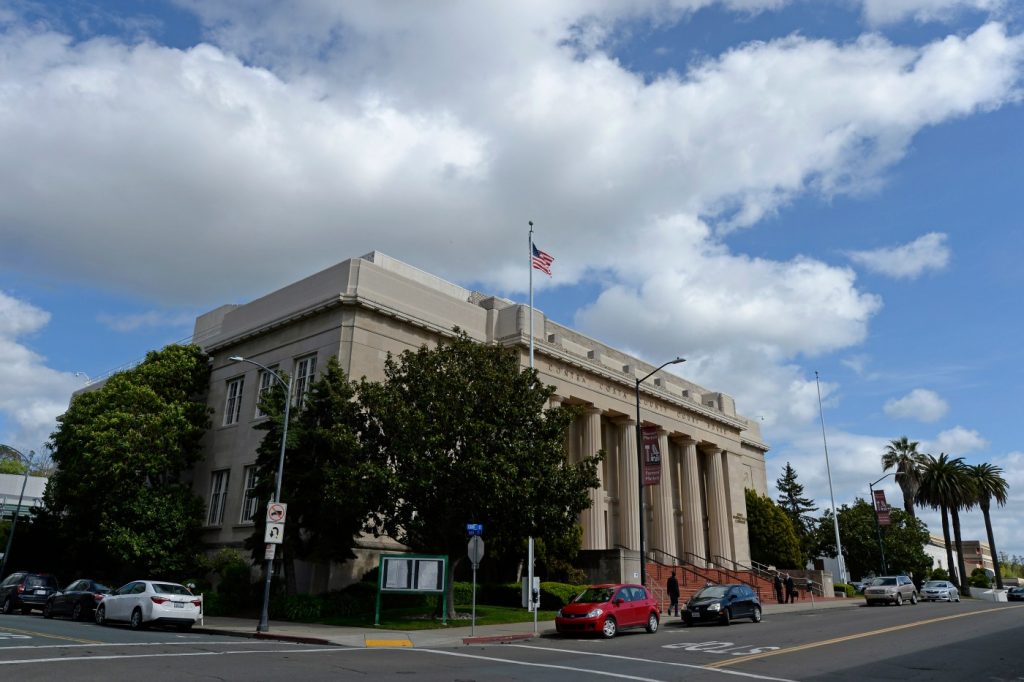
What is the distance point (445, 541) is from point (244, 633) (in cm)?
766

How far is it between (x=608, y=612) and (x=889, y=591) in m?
25.3

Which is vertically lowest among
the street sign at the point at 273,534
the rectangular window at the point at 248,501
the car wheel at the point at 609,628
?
the car wheel at the point at 609,628

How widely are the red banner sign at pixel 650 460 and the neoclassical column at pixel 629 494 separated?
12637mm

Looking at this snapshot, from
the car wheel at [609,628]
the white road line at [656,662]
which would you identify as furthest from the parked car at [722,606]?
the white road line at [656,662]

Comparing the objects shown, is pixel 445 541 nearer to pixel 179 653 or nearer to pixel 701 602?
pixel 701 602

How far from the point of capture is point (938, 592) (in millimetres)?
46188

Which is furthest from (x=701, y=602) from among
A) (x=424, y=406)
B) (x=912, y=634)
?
(x=424, y=406)

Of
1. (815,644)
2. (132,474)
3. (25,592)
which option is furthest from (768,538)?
(25,592)

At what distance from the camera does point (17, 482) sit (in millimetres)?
93062

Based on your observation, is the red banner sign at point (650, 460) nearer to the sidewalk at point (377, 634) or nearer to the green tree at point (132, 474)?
the sidewalk at point (377, 634)

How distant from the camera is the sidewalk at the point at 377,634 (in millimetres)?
20172

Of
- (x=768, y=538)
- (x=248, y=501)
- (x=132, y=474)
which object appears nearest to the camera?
(x=132, y=474)

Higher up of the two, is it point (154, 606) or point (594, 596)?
point (594, 596)

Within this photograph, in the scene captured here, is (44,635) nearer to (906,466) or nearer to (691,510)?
(691,510)
